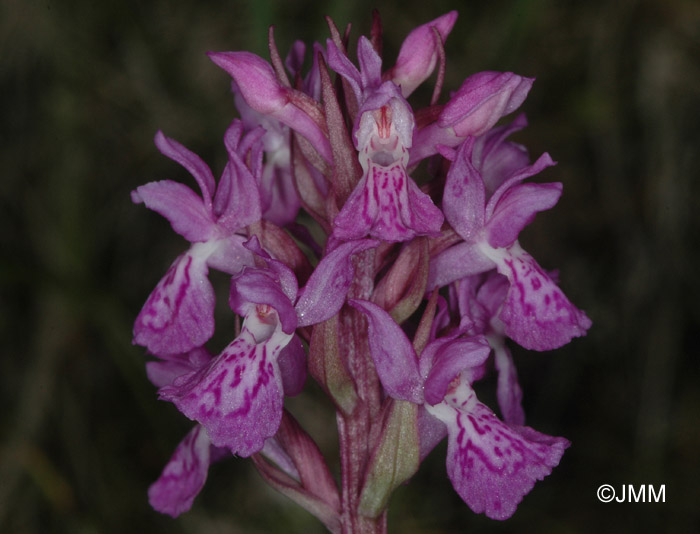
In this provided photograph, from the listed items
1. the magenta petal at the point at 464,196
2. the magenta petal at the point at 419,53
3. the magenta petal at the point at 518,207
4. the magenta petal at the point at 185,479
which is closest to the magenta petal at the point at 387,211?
the magenta petal at the point at 464,196

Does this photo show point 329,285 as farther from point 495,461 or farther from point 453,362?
point 495,461

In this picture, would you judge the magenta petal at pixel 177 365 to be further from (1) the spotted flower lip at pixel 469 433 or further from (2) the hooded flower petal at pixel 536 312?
(2) the hooded flower petal at pixel 536 312

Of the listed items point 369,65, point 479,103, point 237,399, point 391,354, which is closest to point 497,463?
point 391,354

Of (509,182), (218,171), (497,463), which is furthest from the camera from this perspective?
(218,171)

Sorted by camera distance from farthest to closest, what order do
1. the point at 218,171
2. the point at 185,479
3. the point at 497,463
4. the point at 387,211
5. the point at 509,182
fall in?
the point at 218,171
the point at 185,479
the point at 509,182
the point at 497,463
the point at 387,211

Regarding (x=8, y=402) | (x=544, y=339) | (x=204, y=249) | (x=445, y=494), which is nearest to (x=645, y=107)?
(x=445, y=494)

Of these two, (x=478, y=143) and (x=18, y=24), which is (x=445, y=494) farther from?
(x=18, y=24)

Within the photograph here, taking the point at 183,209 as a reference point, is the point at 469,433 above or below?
below
